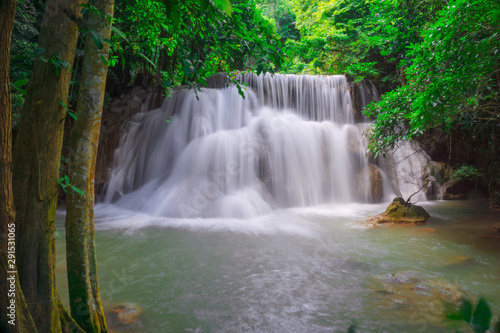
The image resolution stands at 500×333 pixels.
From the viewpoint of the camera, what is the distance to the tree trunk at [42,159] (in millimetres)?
1706

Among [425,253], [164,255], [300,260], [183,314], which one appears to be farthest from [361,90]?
[183,314]

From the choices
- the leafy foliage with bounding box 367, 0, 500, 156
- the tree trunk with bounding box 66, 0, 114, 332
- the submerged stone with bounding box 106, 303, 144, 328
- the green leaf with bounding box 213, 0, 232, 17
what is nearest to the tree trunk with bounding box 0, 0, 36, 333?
the tree trunk with bounding box 66, 0, 114, 332

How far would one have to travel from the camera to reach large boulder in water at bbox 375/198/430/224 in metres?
6.89

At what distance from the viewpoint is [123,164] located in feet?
34.7

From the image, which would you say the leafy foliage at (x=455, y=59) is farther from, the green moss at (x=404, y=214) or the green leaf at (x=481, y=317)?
the green leaf at (x=481, y=317)

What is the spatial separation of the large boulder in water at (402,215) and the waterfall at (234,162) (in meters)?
2.99

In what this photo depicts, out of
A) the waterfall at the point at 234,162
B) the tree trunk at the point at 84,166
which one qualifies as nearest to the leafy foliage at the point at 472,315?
the tree trunk at the point at 84,166

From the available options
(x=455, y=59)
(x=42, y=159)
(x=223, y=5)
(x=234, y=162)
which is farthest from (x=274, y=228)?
(x=223, y=5)

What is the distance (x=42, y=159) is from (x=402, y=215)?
24.0 ft

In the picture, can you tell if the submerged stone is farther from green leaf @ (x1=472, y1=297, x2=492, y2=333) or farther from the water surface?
green leaf @ (x1=472, y1=297, x2=492, y2=333)

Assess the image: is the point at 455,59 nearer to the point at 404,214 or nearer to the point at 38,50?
the point at 404,214

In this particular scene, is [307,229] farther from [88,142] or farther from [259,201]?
[88,142]

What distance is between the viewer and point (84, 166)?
2.05 m

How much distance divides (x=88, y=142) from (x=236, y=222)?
18.2ft
